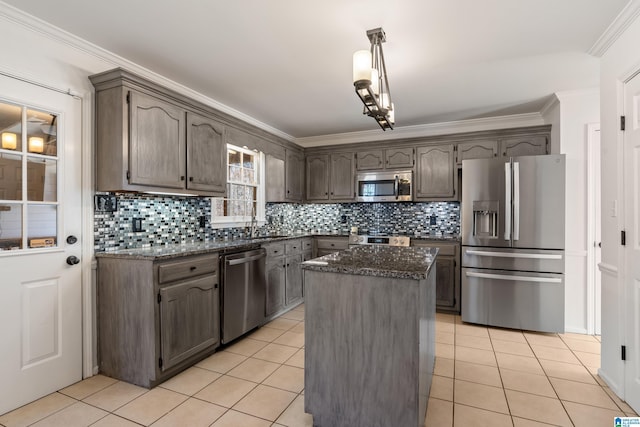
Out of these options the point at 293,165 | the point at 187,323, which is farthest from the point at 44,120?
the point at 293,165

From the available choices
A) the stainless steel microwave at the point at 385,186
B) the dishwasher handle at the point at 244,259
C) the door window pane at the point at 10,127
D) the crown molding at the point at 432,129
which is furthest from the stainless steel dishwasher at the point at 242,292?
the crown molding at the point at 432,129

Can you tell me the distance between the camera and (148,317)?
90.5 inches

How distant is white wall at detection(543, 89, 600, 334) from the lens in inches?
132

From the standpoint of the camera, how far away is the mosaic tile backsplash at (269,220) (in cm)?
271

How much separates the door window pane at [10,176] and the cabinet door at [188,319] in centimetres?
108

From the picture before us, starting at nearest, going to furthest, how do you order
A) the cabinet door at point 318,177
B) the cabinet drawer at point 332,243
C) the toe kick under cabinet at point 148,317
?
the toe kick under cabinet at point 148,317 → the cabinet drawer at point 332,243 → the cabinet door at point 318,177

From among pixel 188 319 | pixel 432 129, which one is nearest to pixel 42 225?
pixel 188 319

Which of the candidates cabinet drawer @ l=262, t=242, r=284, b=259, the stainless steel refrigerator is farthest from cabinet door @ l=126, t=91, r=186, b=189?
the stainless steel refrigerator

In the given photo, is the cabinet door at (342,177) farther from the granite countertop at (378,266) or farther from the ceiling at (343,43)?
the granite countertop at (378,266)

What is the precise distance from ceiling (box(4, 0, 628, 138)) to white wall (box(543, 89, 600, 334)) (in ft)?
0.65

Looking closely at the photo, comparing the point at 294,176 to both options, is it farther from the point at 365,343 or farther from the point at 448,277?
the point at 365,343

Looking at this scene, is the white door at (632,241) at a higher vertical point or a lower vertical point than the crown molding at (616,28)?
lower

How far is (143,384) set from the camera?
2.33 meters

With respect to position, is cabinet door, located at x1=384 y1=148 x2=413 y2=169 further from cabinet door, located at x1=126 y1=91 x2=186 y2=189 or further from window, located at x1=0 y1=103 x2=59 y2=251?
window, located at x1=0 y1=103 x2=59 y2=251
